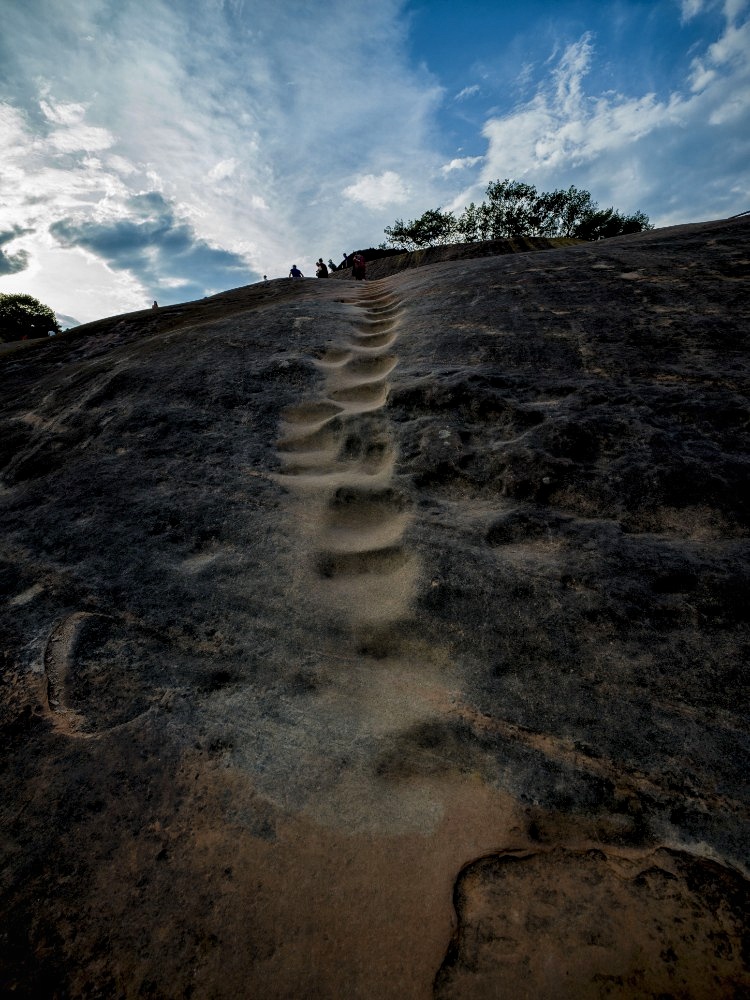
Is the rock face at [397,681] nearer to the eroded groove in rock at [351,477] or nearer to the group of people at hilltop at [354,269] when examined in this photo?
the eroded groove in rock at [351,477]

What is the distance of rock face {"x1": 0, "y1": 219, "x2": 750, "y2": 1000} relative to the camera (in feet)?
2.72

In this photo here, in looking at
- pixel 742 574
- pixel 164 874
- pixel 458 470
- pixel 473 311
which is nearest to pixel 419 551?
pixel 458 470

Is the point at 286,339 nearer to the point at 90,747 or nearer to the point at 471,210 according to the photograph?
the point at 90,747

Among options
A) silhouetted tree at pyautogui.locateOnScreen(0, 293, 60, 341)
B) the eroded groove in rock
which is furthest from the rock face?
silhouetted tree at pyautogui.locateOnScreen(0, 293, 60, 341)

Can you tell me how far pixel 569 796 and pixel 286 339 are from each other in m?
3.21

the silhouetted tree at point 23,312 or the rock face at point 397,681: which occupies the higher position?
the silhouetted tree at point 23,312

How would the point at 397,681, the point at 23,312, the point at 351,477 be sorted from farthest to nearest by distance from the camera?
the point at 23,312
the point at 351,477
the point at 397,681

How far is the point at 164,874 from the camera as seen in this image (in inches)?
36.2

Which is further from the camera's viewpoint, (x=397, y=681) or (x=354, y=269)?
(x=354, y=269)

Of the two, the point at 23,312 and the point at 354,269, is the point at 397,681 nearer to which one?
the point at 354,269

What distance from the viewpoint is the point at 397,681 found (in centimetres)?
129

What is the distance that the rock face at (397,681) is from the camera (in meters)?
0.83

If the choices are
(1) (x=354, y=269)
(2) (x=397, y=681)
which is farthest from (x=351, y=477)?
(1) (x=354, y=269)

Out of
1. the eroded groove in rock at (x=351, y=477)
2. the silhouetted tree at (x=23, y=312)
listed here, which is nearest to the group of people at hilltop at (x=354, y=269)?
the eroded groove in rock at (x=351, y=477)
